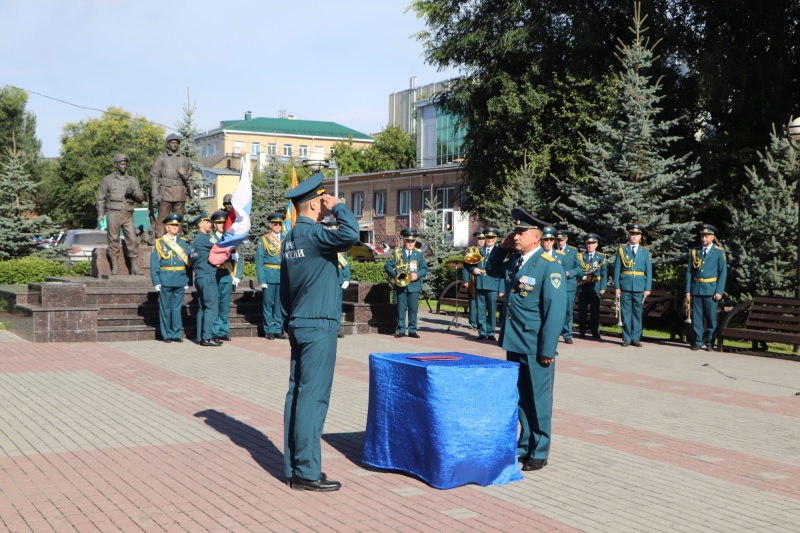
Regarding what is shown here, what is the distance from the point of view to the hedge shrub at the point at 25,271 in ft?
70.3

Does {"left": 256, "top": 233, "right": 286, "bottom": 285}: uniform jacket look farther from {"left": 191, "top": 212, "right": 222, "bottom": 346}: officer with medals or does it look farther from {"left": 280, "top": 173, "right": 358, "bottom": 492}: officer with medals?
{"left": 280, "top": 173, "right": 358, "bottom": 492}: officer with medals

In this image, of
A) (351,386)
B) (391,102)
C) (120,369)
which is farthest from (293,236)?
(391,102)

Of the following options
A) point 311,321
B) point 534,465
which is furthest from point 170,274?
point 534,465

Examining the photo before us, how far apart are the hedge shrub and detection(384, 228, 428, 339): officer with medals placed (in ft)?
31.2

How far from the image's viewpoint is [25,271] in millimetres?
21578

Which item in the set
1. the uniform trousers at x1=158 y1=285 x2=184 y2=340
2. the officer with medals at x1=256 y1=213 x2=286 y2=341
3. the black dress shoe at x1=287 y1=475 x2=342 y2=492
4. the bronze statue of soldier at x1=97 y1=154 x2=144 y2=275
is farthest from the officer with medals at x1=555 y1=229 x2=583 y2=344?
the black dress shoe at x1=287 y1=475 x2=342 y2=492

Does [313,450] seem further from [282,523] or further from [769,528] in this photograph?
[769,528]

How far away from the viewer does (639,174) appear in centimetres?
1972

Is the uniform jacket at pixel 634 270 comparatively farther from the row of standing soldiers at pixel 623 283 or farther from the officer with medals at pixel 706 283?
the officer with medals at pixel 706 283

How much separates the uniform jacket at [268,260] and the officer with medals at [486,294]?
12.0ft

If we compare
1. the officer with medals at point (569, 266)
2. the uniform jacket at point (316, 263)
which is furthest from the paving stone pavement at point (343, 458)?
the officer with medals at point (569, 266)

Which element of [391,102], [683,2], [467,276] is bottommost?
[467,276]

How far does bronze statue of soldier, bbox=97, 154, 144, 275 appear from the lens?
Answer: 17.5 meters

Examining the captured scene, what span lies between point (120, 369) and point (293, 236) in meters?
6.40
